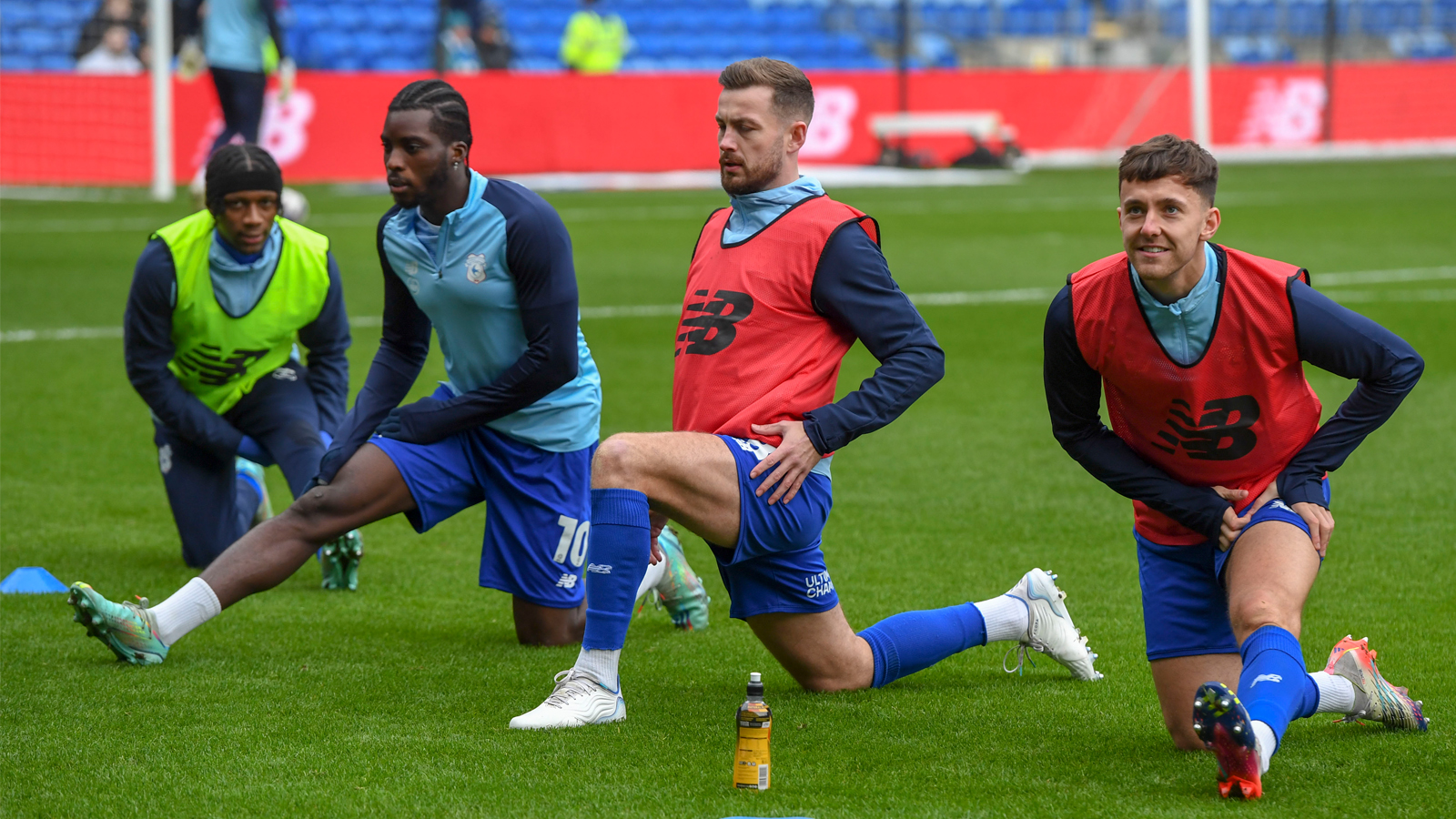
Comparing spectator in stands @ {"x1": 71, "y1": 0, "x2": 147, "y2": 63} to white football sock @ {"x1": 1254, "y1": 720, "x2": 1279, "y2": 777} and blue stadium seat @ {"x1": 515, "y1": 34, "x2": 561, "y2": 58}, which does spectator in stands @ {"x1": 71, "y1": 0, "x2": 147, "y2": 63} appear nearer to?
blue stadium seat @ {"x1": 515, "y1": 34, "x2": 561, "y2": 58}

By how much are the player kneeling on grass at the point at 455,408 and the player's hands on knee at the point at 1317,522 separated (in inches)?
81.8

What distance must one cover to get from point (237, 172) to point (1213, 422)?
3.40 meters

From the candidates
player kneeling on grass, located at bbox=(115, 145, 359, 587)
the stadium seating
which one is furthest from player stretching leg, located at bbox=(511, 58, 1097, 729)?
the stadium seating

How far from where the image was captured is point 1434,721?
14.1 ft

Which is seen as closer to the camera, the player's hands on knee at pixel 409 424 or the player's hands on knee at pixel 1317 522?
the player's hands on knee at pixel 1317 522

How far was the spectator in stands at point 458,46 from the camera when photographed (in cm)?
2419

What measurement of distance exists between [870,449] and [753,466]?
13.6 feet

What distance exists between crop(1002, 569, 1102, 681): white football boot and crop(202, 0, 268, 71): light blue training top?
430 inches

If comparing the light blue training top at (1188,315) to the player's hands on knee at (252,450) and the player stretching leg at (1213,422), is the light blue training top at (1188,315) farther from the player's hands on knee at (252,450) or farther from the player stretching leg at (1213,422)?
the player's hands on knee at (252,450)

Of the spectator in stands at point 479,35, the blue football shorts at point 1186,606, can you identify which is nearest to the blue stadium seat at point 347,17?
the spectator in stands at point 479,35

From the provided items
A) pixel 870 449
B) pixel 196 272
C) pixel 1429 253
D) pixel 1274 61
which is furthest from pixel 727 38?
pixel 196 272

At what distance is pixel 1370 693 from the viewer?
413 centimetres

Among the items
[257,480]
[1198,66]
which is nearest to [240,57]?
[257,480]

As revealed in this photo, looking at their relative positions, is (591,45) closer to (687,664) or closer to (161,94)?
(161,94)
